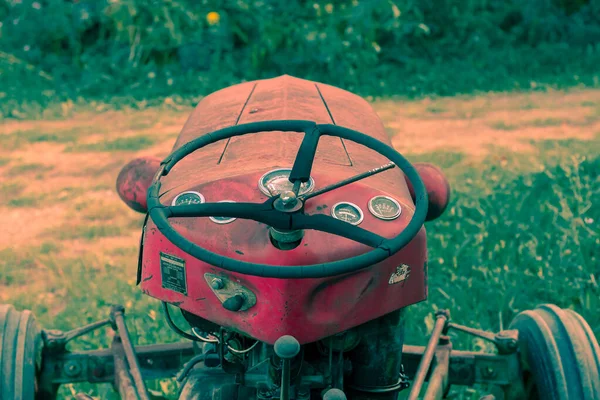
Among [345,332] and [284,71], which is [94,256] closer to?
[345,332]

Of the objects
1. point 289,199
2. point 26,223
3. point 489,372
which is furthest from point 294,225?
point 26,223

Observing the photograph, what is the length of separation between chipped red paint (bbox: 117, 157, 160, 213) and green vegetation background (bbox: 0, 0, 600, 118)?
4.15 m

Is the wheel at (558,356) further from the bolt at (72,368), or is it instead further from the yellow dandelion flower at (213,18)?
the yellow dandelion flower at (213,18)

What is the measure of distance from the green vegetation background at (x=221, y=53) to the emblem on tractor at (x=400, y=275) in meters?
5.14

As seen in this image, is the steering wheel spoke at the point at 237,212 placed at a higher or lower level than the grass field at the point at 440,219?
lower

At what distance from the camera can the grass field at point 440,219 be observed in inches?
134

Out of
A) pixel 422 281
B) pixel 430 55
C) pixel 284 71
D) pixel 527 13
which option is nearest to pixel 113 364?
pixel 422 281

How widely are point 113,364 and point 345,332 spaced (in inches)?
40.0

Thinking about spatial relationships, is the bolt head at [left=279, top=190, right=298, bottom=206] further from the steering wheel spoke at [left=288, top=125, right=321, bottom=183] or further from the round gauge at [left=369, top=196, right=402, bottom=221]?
the round gauge at [left=369, top=196, right=402, bottom=221]

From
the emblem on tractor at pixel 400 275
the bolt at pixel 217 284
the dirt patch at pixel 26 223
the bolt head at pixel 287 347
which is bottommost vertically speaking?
the bolt head at pixel 287 347

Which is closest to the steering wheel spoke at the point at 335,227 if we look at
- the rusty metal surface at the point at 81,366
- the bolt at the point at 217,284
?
the bolt at the point at 217,284

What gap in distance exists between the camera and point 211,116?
8.60ft

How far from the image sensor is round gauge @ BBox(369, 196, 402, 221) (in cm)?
187

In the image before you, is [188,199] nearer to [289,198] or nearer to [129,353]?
[289,198]
